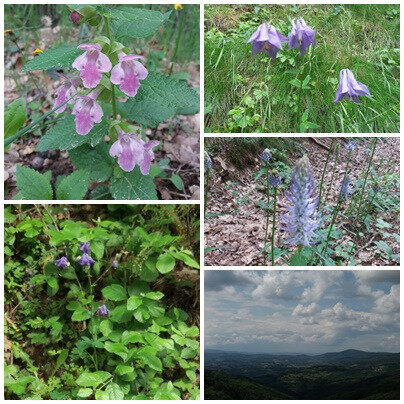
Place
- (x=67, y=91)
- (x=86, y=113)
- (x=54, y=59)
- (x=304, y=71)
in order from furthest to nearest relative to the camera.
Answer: (x=304, y=71) < (x=67, y=91) < (x=86, y=113) < (x=54, y=59)

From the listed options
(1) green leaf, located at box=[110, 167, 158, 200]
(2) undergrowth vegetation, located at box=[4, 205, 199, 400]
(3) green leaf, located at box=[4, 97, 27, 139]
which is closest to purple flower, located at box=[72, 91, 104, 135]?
(1) green leaf, located at box=[110, 167, 158, 200]

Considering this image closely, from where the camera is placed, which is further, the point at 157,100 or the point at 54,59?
the point at 157,100

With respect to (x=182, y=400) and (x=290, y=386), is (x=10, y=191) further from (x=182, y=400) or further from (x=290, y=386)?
(x=290, y=386)

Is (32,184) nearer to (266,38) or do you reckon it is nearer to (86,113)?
(86,113)

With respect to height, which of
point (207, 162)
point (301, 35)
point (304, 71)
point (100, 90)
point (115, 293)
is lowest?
point (115, 293)

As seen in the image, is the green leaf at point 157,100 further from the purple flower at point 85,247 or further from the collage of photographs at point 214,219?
the purple flower at point 85,247

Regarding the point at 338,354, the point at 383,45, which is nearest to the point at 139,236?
the point at 338,354

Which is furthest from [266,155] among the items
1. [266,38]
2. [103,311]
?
[103,311]
